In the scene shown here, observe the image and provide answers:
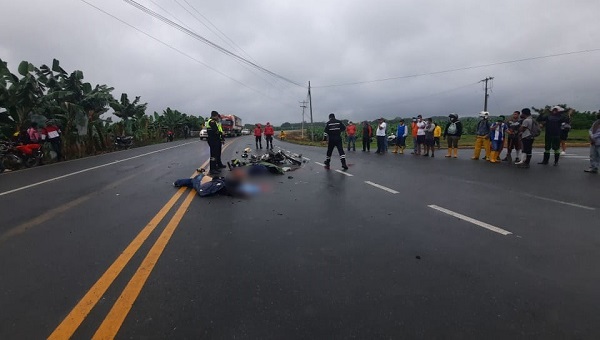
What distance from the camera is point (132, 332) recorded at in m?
2.46

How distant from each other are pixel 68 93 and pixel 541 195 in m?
19.9

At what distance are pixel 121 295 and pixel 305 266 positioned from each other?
5.70ft

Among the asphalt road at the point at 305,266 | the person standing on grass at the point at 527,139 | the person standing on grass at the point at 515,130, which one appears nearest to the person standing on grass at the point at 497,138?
the person standing on grass at the point at 515,130

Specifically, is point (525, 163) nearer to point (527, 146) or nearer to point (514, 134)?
point (527, 146)

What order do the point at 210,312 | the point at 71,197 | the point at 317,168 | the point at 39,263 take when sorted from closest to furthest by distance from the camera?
the point at 210,312 → the point at 39,263 → the point at 71,197 → the point at 317,168

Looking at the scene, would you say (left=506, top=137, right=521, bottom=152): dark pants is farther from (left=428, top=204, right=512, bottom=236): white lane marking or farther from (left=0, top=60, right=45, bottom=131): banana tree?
(left=0, top=60, right=45, bottom=131): banana tree

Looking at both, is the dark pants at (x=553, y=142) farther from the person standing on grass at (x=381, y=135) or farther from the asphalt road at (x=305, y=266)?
the person standing on grass at (x=381, y=135)

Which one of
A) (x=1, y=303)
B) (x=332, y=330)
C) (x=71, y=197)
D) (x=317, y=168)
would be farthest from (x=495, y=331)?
(x=317, y=168)

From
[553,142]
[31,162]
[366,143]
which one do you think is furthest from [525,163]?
[31,162]

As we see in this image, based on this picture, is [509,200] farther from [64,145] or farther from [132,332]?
[64,145]

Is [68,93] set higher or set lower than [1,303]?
higher

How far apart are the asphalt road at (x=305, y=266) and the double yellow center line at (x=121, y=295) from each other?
15 millimetres

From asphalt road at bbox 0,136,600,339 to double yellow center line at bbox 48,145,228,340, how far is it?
0.01m

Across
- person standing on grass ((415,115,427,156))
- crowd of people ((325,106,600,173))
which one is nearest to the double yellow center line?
crowd of people ((325,106,600,173))
